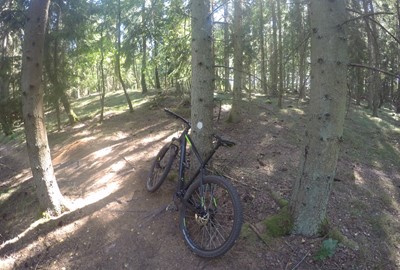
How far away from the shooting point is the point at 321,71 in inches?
152

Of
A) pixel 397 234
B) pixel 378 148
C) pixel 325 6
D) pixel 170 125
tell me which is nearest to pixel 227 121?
pixel 170 125

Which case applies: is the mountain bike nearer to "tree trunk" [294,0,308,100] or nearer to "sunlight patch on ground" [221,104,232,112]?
"tree trunk" [294,0,308,100]

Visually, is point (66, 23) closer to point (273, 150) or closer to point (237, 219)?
point (273, 150)

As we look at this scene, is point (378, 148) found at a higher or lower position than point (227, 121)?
lower

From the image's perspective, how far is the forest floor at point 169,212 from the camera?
4102 mm

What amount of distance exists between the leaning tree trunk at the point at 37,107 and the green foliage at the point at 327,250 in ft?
14.4

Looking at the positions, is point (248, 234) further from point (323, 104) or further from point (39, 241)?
point (39, 241)

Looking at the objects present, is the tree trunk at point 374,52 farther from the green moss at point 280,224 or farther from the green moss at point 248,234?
the green moss at point 248,234

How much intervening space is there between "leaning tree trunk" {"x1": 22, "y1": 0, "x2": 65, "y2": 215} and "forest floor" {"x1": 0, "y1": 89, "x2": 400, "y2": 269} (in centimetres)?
45

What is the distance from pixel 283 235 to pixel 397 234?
2.32m

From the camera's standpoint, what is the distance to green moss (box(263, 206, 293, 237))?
4.32m

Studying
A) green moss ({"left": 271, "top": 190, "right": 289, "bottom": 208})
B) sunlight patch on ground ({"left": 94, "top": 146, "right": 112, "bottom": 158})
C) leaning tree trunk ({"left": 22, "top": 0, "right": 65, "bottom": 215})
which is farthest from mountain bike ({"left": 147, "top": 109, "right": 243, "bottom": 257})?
sunlight patch on ground ({"left": 94, "top": 146, "right": 112, "bottom": 158})

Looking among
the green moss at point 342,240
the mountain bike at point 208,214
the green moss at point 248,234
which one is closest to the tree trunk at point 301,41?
the mountain bike at point 208,214

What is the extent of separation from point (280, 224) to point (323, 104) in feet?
5.85
